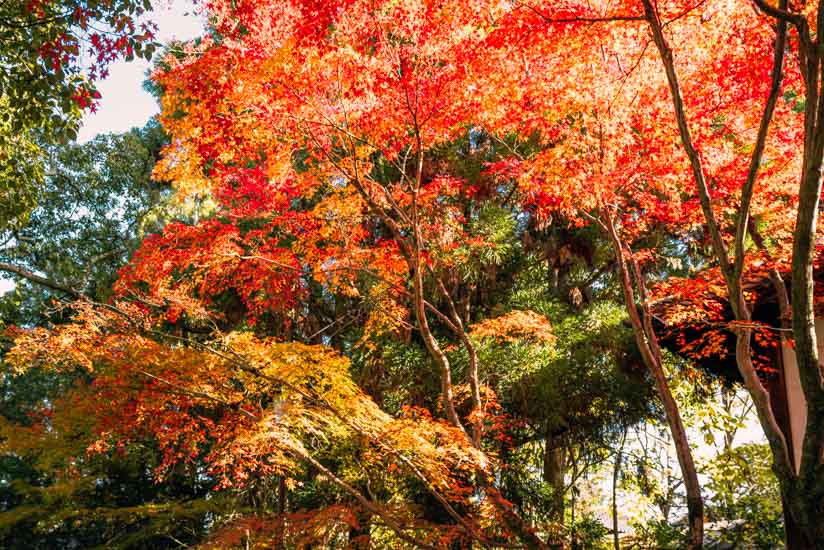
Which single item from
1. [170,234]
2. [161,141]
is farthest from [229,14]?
[161,141]

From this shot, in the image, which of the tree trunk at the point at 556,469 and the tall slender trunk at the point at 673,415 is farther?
the tree trunk at the point at 556,469

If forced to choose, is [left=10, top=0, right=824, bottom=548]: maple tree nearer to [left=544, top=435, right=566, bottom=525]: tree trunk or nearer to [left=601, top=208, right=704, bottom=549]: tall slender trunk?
[left=601, top=208, right=704, bottom=549]: tall slender trunk

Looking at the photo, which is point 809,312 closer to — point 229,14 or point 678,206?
point 678,206

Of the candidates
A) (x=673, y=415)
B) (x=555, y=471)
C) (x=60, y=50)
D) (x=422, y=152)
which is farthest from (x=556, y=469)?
(x=60, y=50)

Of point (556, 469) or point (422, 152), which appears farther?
point (556, 469)

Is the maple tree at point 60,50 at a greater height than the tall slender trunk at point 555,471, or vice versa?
the maple tree at point 60,50

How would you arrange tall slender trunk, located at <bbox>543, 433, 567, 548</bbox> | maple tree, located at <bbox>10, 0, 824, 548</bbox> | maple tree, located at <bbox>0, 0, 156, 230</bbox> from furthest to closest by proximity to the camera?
tall slender trunk, located at <bbox>543, 433, 567, 548</bbox> < maple tree, located at <bbox>10, 0, 824, 548</bbox> < maple tree, located at <bbox>0, 0, 156, 230</bbox>

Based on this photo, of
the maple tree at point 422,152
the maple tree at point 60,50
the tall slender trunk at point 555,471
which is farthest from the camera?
the tall slender trunk at point 555,471

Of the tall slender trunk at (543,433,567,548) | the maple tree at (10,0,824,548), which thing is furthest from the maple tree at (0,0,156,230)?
the tall slender trunk at (543,433,567,548)

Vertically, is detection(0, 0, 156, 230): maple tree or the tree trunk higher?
detection(0, 0, 156, 230): maple tree

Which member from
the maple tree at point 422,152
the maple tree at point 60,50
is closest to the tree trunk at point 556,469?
the maple tree at point 422,152

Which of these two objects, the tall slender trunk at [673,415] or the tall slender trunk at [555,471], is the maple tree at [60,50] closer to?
the tall slender trunk at [673,415]

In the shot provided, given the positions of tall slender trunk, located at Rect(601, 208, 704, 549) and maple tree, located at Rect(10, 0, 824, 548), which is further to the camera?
maple tree, located at Rect(10, 0, 824, 548)

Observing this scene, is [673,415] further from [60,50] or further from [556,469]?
[60,50]
